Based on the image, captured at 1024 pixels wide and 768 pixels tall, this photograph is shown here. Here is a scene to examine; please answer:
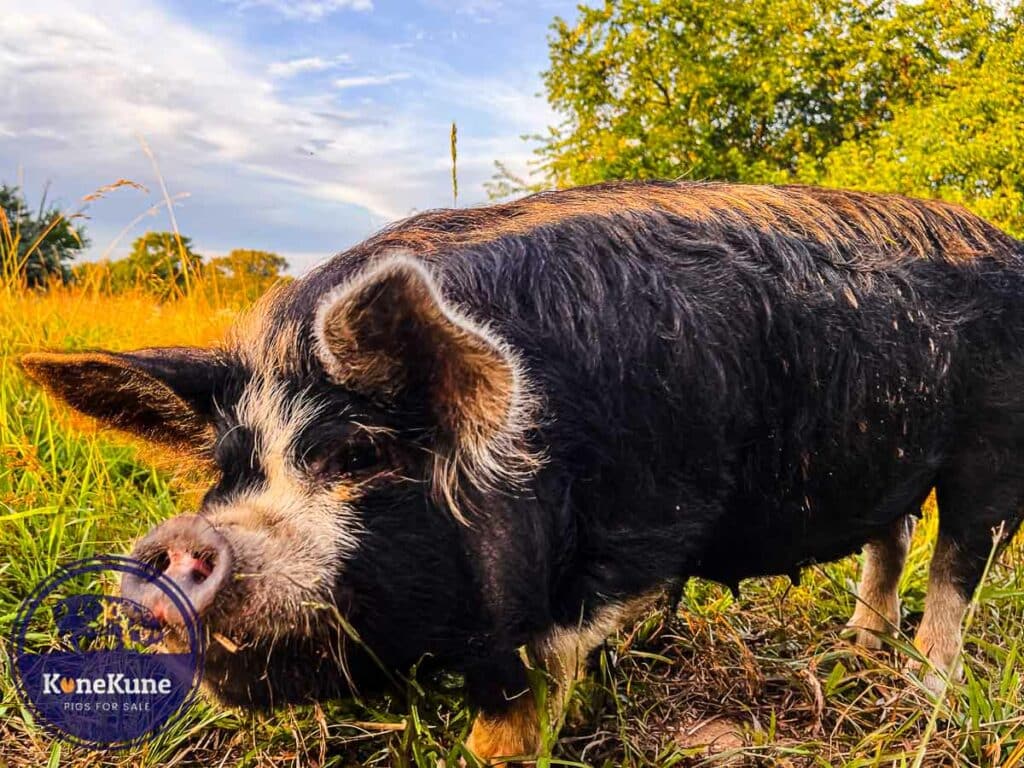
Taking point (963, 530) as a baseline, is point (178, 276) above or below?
above

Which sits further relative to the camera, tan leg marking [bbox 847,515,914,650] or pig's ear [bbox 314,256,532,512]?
tan leg marking [bbox 847,515,914,650]

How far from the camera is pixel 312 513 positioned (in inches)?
64.5

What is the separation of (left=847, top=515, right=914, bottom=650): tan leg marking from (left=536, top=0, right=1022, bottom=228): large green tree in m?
13.9

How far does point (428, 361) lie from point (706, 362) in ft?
2.41

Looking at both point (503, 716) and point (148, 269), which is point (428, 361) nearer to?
point (503, 716)

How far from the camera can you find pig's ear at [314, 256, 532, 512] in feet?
4.76

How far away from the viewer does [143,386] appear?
71.7 inches

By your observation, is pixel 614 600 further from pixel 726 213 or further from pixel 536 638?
pixel 726 213

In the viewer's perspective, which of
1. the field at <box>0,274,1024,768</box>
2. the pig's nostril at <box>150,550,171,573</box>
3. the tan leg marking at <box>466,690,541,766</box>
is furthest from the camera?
the field at <box>0,274,1024,768</box>

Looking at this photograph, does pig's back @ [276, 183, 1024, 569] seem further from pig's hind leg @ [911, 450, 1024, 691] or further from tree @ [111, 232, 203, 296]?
tree @ [111, 232, 203, 296]

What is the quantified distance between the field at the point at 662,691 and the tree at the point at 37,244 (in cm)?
144

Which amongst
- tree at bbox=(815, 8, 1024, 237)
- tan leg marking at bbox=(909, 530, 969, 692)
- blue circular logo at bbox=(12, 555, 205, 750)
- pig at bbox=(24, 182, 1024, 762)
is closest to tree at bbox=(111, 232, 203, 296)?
blue circular logo at bbox=(12, 555, 205, 750)

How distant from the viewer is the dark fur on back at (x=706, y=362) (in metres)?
1.79

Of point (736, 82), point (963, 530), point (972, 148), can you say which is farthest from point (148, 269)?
point (736, 82)
